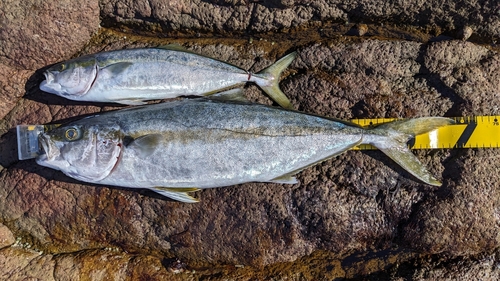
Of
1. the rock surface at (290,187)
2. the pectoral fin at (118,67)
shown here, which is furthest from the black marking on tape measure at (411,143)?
the pectoral fin at (118,67)

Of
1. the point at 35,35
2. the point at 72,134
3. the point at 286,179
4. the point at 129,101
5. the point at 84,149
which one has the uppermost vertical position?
the point at 35,35

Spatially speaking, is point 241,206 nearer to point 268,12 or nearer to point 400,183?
point 400,183

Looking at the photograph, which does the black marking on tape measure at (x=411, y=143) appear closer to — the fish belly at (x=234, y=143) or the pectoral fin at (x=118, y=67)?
the fish belly at (x=234, y=143)

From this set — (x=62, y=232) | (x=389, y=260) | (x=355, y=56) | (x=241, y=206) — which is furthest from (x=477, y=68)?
(x=62, y=232)

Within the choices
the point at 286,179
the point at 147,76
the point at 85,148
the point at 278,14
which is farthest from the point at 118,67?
the point at 286,179

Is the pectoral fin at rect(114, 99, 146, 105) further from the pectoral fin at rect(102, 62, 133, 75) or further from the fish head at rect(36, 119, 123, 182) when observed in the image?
the fish head at rect(36, 119, 123, 182)

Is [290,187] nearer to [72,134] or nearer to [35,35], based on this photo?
[72,134]
